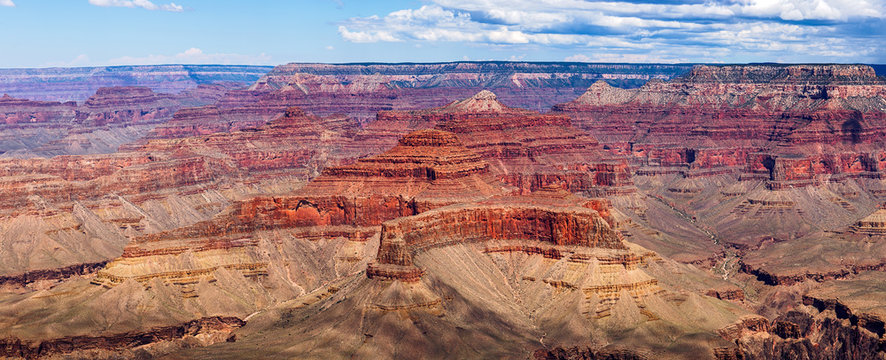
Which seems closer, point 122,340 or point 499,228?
point 122,340

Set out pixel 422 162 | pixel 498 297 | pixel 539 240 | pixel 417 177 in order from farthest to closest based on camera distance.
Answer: pixel 422 162, pixel 417 177, pixel 539 240, pixel 498 297

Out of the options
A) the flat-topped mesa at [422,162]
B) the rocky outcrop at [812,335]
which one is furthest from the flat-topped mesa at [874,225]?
the flat-topped mesa at [422,162]

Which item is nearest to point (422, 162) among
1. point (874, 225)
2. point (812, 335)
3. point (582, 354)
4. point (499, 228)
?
point (499, 228)

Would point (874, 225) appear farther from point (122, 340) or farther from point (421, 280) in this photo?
point (122, 340)

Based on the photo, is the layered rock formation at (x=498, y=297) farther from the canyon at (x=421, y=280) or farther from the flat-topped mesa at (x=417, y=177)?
the flat-topped mesa at (x=417, y=177)

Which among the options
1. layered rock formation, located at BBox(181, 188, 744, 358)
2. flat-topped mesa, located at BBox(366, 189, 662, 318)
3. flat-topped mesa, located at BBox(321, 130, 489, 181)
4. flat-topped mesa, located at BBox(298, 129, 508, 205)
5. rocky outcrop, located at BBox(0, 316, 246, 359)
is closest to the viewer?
layered rock formation, located at BBox(181, 188, 744, 358)

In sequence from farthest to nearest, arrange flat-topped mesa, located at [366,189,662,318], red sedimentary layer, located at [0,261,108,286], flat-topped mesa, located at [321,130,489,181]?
red sedimentary layer, located at [0,261,108,286], flat-topped mesa, located at [321,130,489,181], flat-topped mesa, located at [366,189,662,318]

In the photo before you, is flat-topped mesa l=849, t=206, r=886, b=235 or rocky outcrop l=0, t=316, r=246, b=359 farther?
flat-topped mesa l=849, t=206, r=886, b=235

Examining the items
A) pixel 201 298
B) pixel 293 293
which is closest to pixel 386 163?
pixel 293 293

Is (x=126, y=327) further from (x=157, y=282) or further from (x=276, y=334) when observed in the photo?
(x=276, y=334)

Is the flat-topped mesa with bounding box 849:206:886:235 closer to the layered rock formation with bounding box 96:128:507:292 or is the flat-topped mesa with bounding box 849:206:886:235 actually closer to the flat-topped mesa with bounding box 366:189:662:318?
the layered rock formation with bounding box 96:128:507:292

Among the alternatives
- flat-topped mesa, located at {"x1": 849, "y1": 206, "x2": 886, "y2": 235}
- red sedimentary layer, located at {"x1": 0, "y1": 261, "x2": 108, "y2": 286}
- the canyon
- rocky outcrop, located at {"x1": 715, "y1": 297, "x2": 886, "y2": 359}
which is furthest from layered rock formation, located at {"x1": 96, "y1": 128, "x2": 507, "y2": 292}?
flat-topped mesa, located at {"x1": 849, "y1": 206, "x2": 886, "y2": 235}
